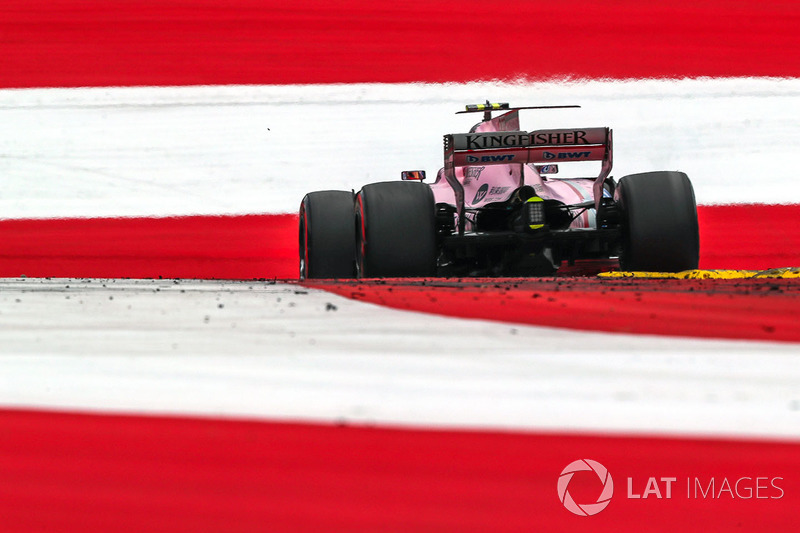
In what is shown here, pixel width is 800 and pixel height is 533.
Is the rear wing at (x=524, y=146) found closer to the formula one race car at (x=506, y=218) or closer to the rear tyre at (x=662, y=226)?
the formula one race car at (x=506, y=218)

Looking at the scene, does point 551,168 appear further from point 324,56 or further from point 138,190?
point 138,190

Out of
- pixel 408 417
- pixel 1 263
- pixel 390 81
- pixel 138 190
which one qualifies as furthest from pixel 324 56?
pixel 408 417

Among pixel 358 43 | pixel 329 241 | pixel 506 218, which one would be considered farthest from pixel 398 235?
pixel 358 43

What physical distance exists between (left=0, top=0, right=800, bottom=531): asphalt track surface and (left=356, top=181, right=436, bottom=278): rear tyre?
1098mm

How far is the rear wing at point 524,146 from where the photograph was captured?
3.82m

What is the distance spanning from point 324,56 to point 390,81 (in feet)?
1.35

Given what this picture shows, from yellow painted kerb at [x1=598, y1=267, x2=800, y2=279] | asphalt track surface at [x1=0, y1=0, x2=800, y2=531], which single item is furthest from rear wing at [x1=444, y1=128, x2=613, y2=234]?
asphalt track surface at [x1=0, y1=0, x2=800, y2=531]

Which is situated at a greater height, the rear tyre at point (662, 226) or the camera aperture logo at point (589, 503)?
the rear tyre at point (662, 226)

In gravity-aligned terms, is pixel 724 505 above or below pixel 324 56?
below

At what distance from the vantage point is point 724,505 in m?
0.95

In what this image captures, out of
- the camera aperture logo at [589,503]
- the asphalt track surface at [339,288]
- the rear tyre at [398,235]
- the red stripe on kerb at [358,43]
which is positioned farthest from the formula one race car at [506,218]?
the camera aperture logo at [589,503]

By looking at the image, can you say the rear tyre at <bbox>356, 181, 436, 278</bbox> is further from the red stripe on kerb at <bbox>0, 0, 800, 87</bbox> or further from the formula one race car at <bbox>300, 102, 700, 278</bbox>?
the red stripe on kerb at <bbox>0, 0, 800, 87</bbox>

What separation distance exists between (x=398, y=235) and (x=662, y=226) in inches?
47.8

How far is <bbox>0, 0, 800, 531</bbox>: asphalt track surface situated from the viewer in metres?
0.96
